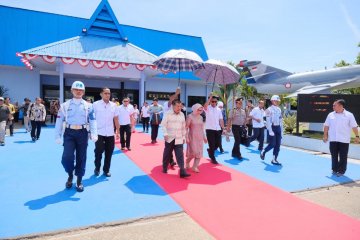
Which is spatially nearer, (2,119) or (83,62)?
(2,119)

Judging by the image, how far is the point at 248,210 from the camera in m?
4.10

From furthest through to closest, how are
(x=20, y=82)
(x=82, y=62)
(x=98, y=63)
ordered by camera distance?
1. (x=20, y=82)
2. (x=98, y=63)
3. (x=82, y=62)

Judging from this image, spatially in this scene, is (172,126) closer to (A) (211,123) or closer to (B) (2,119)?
(A) (211,123)

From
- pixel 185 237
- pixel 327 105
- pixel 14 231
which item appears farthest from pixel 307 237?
pixel 327 105

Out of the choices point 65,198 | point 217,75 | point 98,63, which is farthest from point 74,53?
point 65,198

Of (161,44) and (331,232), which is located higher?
(161,44)

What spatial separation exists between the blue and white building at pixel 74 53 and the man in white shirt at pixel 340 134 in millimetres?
12265

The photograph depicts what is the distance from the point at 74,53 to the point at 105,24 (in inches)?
170

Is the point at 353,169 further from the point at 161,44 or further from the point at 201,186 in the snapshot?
the point at 161,44

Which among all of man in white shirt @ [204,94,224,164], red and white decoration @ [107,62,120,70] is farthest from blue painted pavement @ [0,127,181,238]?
red and white decoration @ [107,62,120,70]

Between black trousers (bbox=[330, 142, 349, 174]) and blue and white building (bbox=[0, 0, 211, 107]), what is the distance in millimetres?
12496

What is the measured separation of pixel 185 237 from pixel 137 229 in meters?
0.64

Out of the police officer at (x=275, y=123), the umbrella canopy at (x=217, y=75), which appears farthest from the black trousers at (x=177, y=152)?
the police officer at (x=275, y=123)

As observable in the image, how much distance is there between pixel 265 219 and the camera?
3.79 m
